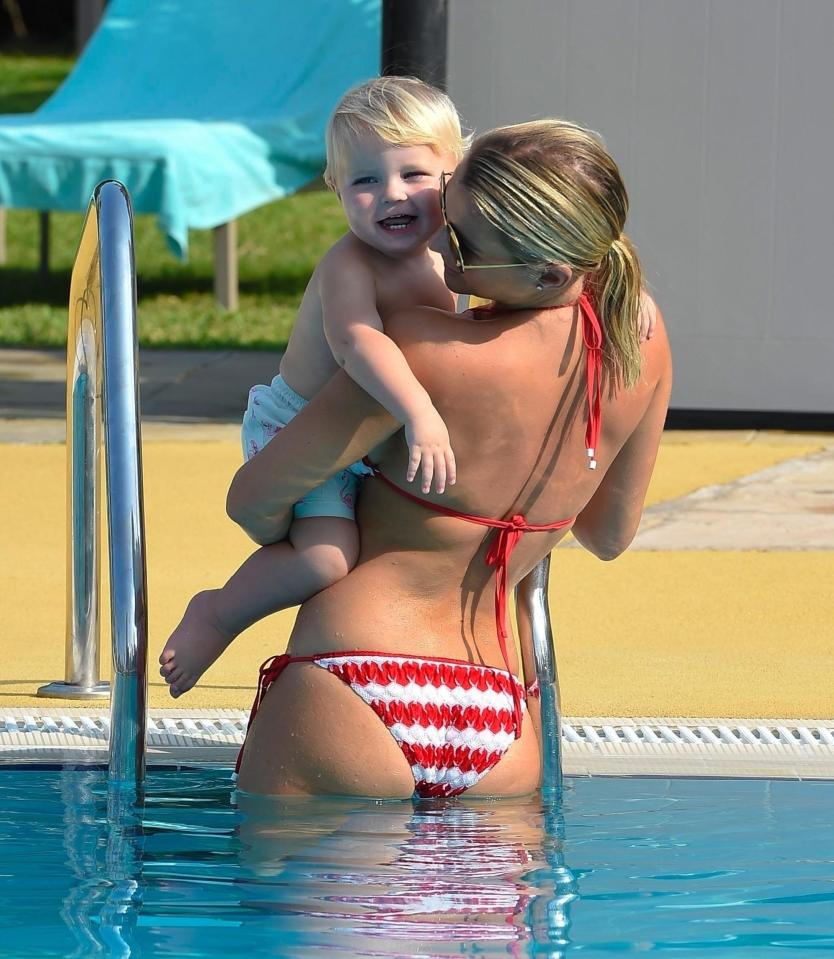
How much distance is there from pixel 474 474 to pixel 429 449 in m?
0.20

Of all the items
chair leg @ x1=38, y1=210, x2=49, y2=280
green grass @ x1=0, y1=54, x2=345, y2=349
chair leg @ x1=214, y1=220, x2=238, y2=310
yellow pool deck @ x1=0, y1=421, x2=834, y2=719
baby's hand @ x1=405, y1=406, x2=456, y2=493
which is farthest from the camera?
chair leg @ x1=38, y1=210, x2=49, y2=280

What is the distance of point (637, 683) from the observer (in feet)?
14.6

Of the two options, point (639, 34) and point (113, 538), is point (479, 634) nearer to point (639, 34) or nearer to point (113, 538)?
point (113, 538)

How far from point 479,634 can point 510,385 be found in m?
0.45

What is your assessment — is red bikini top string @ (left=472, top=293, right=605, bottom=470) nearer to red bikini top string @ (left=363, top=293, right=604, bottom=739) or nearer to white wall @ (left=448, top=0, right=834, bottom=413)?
red bikini top string @ (left=363, top=293, right=604, bottom=739)

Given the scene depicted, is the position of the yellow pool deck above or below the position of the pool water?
above

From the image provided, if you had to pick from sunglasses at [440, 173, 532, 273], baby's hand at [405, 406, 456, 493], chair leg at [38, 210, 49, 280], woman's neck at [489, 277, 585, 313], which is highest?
chair leg at [38, 210, 49, 280]

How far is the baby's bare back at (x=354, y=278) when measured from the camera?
271 cm

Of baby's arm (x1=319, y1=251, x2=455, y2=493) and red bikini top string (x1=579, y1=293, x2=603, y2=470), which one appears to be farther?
red bikini top string (x1=579, y1=293, x2=603, y2=470)

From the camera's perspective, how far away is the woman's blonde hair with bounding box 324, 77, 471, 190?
2717mm

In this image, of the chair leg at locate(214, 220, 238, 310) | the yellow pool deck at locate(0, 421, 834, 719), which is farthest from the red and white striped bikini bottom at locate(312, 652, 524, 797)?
the chair leg at locate(214, 220, 238, 310)

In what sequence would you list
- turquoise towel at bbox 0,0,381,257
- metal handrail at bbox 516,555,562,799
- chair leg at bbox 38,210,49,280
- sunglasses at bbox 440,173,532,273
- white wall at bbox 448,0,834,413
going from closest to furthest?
sunglasses at bbox 440,173,532,273 < metal handrail at bbox 516,555,562,799 < white wall at bbox 448,0,834,413 < turquoise towel at bbox 0,0,381,257 < chair leg at bbox 38,210,49,280

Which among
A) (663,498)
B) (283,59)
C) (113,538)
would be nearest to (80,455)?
(113,538)

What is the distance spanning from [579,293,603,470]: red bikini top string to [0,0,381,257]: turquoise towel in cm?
770
